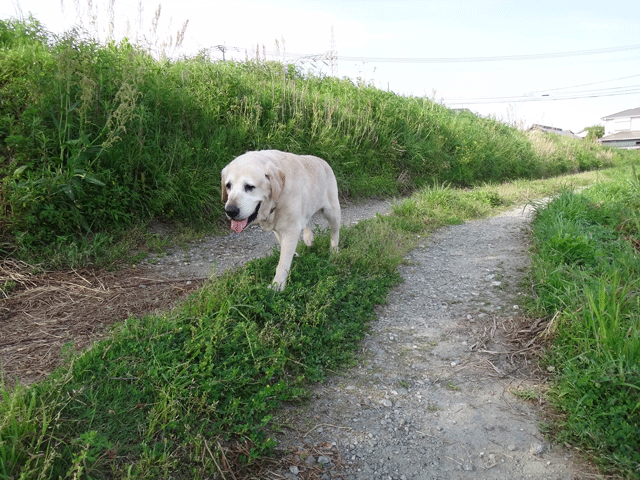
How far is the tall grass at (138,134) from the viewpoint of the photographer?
407 centimetres

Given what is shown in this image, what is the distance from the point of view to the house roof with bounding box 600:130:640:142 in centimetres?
5603

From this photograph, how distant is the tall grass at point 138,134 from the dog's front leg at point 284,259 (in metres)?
2.04

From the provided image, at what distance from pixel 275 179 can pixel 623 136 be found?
70168 mm

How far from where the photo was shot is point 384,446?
216 cm

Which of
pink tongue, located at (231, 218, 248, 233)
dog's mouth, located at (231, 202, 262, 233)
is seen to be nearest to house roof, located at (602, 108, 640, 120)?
dog's mouth, located at (231, 202, 262, 233)

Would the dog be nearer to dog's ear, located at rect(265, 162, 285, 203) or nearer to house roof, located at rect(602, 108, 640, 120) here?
dog's ear, located at rect(265, 162, 285, 203)

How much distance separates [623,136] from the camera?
57844mm

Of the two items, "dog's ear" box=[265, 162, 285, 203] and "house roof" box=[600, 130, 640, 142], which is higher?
"dog's ear" box=[265, 162, 285, 203]

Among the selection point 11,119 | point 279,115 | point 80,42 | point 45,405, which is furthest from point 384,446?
point 279,115

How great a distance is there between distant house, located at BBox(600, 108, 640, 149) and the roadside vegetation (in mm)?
61573

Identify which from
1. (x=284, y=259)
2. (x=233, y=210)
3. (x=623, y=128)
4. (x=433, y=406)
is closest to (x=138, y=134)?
(x=233, y=210)

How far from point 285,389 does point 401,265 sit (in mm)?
2594

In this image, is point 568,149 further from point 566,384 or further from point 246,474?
point 246,474

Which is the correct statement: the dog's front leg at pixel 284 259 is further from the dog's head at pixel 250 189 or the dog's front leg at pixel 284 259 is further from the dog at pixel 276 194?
the dog's head at pixel 250 189
